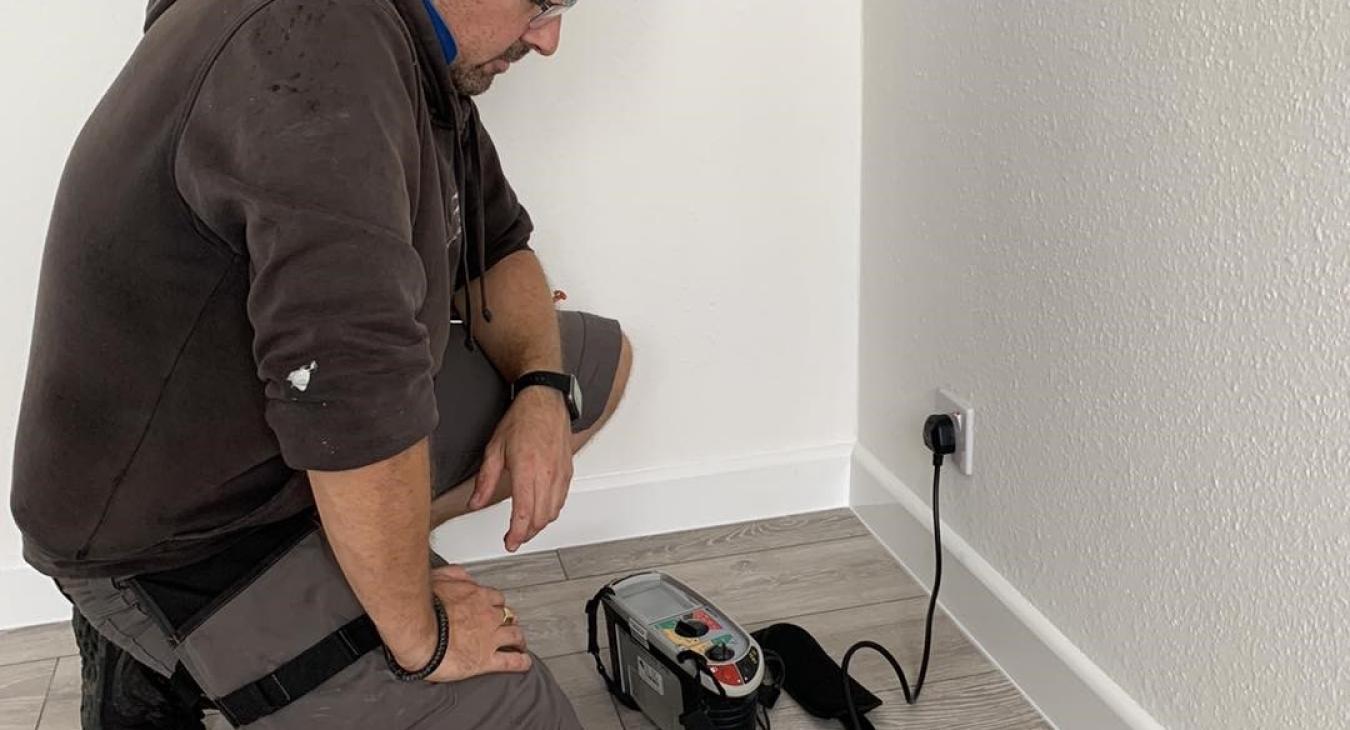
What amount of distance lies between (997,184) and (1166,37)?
1.12 feet

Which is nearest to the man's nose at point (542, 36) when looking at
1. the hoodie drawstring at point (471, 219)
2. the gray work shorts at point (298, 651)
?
the hoodie drawstring at point (471, 219)

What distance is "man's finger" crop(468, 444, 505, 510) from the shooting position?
1305mm

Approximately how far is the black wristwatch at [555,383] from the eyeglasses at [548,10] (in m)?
0.41

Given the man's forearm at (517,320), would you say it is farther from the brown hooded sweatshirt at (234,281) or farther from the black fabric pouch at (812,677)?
the black fabric pouch at (812,677)

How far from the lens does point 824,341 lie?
6.20 feet

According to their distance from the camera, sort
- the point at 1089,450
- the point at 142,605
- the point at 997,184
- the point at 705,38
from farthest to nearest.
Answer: the point at 705,38 → the point at 997,184 → the point at 1089,450 → the point at 142,605

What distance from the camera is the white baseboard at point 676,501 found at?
185cm

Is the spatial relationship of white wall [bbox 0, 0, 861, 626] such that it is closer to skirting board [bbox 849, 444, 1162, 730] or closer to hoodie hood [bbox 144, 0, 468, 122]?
skirting board [bbox 849, 444, 1162, 730]

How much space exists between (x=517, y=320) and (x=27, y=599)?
863mm

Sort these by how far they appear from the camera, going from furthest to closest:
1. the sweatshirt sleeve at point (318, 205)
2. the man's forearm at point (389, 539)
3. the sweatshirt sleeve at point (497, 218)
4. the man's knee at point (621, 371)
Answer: the man's knee at point (621, 371) < the sweatshirt sleeve at point (497, 218) < the man's forearm at point (389, 539) < the sweatshirt sleeve at point (318, 205)

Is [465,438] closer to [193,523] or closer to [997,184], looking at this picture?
[193,523]

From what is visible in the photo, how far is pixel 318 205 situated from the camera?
0.87m

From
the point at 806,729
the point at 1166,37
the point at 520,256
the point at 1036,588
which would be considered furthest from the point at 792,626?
the point at 1166,37

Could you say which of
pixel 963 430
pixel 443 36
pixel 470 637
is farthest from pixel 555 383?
pixel 963 430
